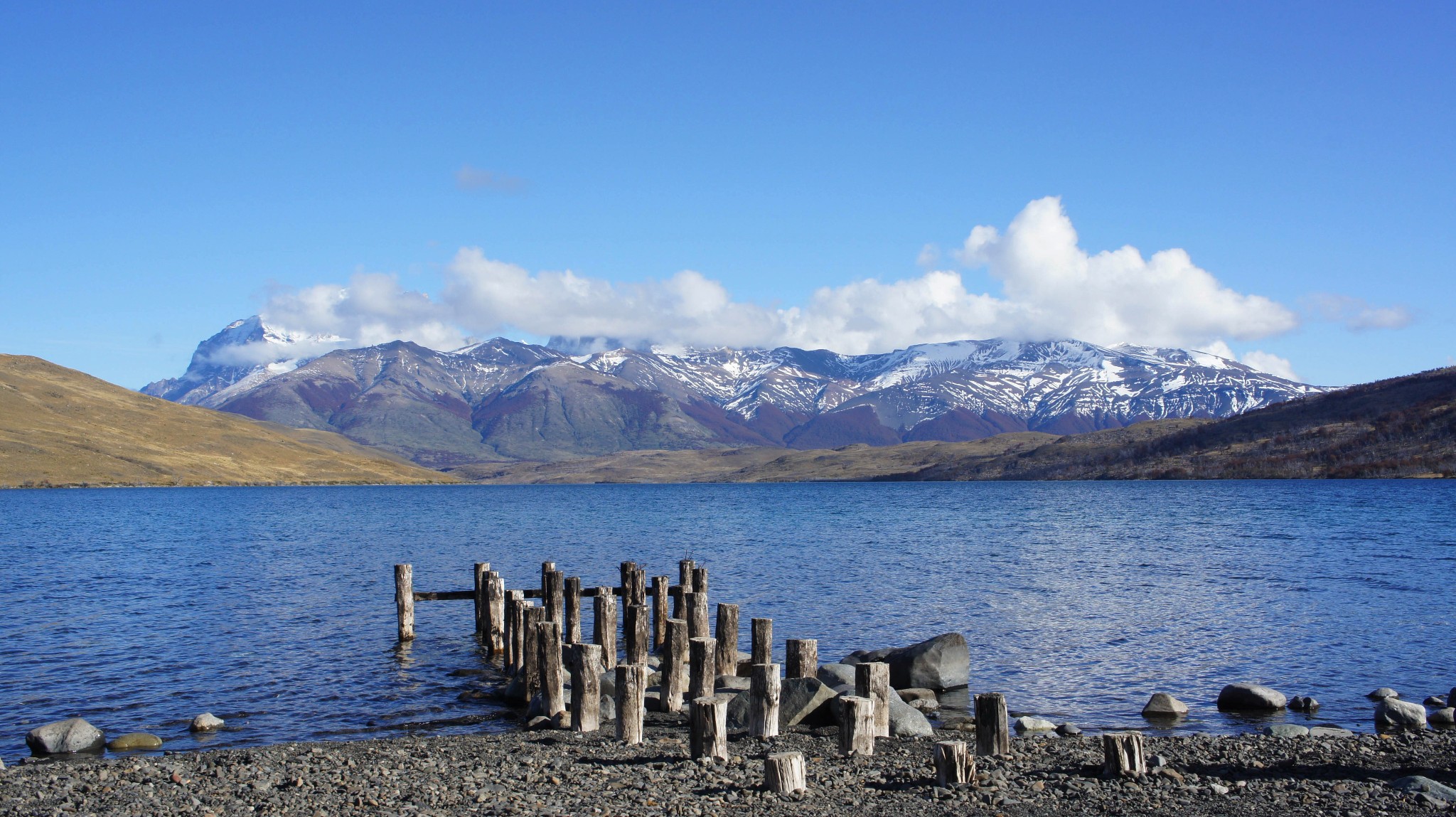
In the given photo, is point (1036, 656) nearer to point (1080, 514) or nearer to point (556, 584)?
point (556, 584)

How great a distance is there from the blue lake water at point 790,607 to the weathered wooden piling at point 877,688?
5706 mm

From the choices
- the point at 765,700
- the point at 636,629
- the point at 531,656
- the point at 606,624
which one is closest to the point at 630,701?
the point at 765,700

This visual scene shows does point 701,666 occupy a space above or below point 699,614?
below

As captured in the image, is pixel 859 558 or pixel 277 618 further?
pixel 859 558

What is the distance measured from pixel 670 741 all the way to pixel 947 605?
895 inches

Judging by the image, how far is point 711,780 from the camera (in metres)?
15.8

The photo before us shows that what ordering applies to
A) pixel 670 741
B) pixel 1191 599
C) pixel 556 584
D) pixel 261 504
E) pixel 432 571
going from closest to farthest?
pixel 670 741 → pixel 556 584 → pixel 1191 599 → pixel 432 571 → pixel 261 504

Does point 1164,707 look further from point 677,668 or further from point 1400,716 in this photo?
point 677,668

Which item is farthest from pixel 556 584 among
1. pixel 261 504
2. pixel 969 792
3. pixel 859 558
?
pixel 261 504

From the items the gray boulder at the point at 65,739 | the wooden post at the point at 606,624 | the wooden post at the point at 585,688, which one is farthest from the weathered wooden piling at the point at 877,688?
the gray boulder at the point at 65,739

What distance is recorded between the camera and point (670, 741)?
19.2 m

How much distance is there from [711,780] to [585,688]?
507 cm

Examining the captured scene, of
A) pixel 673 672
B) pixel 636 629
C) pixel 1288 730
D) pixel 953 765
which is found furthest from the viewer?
pixel 636 629

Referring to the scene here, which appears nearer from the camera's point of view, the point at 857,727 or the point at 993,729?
the point at 993,729
